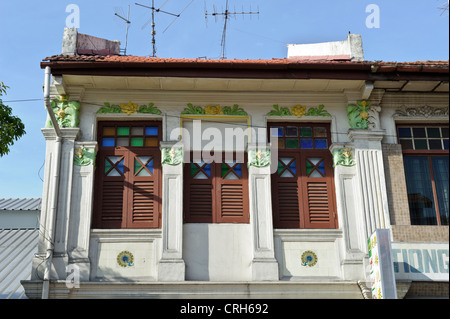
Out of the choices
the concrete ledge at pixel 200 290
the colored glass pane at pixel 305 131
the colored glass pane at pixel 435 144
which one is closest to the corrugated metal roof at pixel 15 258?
the concrete ledge at pixel 200 290

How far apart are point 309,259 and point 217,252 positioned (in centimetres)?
182

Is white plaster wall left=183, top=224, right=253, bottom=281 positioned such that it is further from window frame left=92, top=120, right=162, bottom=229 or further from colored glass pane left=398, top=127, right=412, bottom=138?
colored glass pane left=398, top=127, right=412, bottom=138

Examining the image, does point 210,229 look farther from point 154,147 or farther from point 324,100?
point 324,100

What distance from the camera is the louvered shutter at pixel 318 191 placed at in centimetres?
1329

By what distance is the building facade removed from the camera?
12.5 m

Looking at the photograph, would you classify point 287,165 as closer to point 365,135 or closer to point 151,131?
point 365,135

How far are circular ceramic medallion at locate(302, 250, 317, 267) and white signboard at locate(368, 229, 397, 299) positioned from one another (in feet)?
4.13

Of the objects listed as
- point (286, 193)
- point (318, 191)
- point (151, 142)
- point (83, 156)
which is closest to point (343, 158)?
point (318, 191)

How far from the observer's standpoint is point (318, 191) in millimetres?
13547

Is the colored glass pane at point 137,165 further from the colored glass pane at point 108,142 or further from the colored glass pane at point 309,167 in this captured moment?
the colored glass pane at point 309,167

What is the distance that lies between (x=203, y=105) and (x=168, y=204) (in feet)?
7.68

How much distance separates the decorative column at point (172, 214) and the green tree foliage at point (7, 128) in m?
2.82

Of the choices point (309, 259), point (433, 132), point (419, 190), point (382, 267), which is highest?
point (433, 132)
